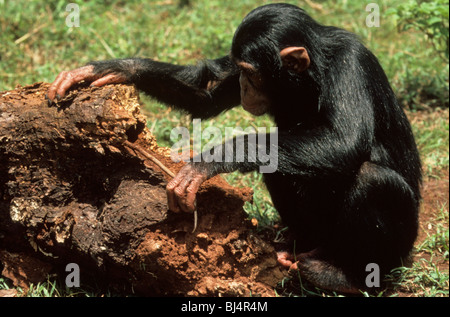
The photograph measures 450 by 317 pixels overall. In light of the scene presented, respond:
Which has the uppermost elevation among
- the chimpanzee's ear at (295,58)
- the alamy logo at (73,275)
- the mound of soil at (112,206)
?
the chimpanzee's ear at (295,58)

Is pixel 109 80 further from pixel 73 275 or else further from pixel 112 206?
pixel 73 275

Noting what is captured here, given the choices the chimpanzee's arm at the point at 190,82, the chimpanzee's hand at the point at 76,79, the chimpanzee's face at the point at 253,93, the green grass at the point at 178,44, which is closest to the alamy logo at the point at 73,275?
the chimpanzee's hand at the point at 76,79

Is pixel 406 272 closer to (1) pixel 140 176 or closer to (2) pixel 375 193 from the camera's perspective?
(2) pixel 375 193

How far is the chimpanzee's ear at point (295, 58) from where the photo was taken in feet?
14.2

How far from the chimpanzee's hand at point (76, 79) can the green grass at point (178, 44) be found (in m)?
1.76

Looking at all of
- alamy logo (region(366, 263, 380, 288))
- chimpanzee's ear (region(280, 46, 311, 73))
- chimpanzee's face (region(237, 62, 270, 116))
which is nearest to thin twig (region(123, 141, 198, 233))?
chimpanzee's face (region(237, 62, 270, 116))

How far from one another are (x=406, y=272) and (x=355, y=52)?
187 cm

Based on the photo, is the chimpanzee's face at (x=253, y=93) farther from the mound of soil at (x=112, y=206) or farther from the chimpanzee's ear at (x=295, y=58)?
the mound of soil at (x=112, y=206)

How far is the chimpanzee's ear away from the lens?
4336 mm

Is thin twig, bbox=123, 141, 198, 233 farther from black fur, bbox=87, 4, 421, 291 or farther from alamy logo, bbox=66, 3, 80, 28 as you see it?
alamy logo, bbox=66, 3, 80, 28

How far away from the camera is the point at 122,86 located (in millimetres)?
4328

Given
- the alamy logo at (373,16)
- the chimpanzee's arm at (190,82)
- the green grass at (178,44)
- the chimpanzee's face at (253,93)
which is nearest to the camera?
the chimpanzee's face at (253,93)
